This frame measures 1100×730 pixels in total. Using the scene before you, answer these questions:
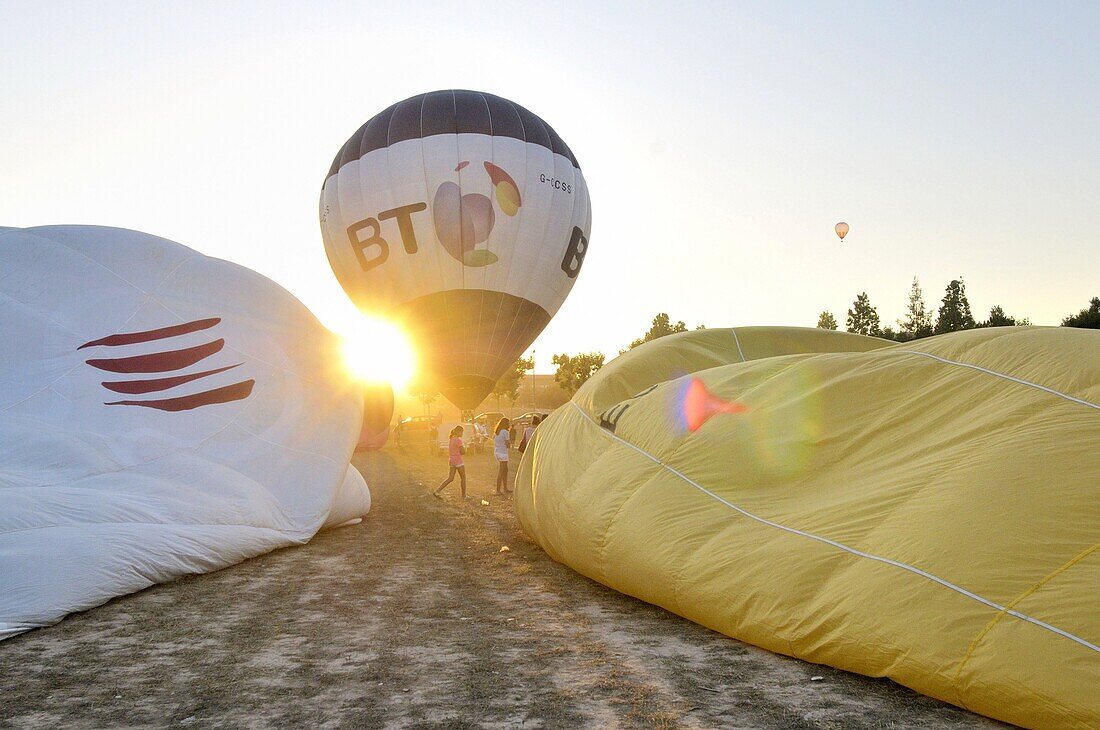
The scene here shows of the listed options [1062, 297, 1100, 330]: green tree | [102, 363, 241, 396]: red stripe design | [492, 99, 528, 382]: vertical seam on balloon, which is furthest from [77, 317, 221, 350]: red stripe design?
[1062, 297, 1100, 330]: green tree

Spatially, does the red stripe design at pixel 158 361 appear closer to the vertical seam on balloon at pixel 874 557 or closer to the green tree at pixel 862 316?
the vertical seam on balloon at pixel 874 557

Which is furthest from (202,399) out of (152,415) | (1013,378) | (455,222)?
(455,222)

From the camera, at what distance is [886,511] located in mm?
4145

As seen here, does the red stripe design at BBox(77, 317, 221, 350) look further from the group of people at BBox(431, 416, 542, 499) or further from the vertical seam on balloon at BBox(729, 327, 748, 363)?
the vertical seam on balloon at BBox(729, 327, 748, 363)

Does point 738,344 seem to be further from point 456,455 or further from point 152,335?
point 456,455

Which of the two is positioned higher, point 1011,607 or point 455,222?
point 455,222

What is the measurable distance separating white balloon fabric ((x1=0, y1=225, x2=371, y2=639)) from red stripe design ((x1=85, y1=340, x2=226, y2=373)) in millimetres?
15

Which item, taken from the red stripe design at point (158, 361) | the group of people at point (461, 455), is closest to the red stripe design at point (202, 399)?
the red stripe design at point (158, 361)

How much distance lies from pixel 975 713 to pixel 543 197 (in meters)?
15.7

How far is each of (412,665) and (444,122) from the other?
1474cm

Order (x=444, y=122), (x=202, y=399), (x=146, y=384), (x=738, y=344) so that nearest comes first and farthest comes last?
(x=738, y=344) → (x=146, y=384) → (x=202, y=399) → (x=444, y=122)

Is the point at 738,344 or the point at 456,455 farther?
the point at 456,455

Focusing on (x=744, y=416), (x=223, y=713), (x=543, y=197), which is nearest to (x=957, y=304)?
(x=543, y=197)

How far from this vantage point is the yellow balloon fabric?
3385 millimetres
